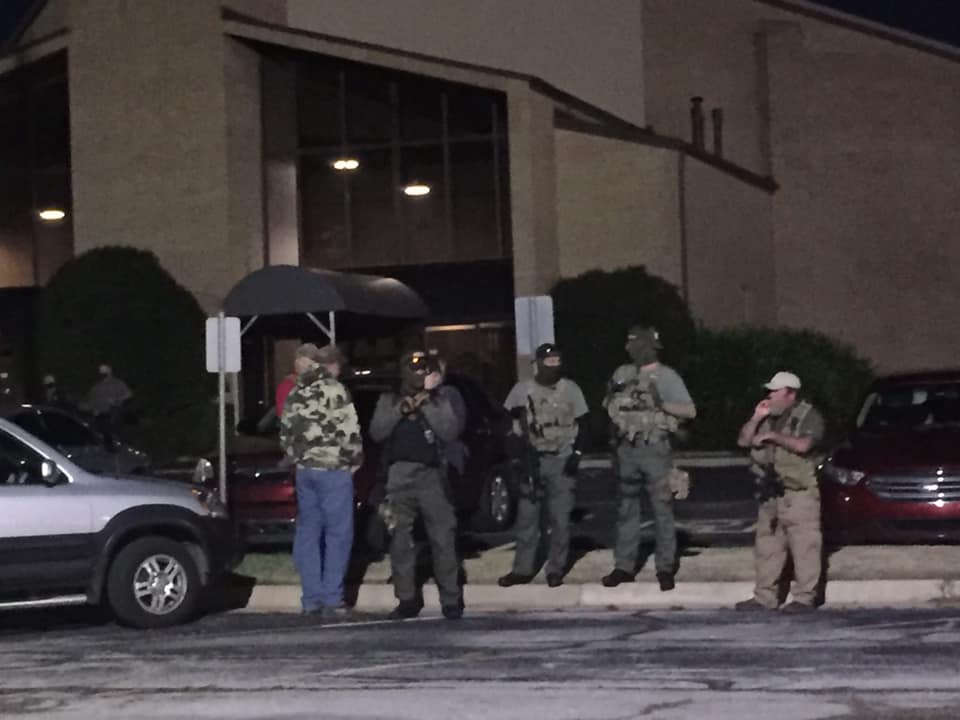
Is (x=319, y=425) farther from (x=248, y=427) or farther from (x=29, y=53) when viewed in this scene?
(x=29, y=53)

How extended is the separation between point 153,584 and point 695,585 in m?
3.82

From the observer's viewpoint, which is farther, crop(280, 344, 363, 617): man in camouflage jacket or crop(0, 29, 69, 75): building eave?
crop(0, 29, 69, 75): building eave

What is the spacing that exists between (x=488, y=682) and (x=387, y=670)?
2.47ft

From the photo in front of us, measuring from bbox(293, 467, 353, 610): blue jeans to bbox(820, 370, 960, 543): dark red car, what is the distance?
3.73 meters

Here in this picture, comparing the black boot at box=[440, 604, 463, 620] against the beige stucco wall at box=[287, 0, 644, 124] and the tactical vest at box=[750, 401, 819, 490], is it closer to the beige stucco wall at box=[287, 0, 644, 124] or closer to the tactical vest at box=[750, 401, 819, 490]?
the tactical vest at box=[750, 401, 819, 490]

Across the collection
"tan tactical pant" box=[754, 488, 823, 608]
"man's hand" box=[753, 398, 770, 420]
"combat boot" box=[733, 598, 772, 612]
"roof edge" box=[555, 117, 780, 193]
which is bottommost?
"combat boot" box=[733, 598, 772, 612]

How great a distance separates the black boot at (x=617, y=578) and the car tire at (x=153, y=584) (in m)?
2.92

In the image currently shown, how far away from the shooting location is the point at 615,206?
30391 mm

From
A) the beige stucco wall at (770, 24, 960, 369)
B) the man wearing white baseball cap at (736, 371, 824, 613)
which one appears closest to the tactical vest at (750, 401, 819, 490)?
the man wearing white baseball cap at (736, 371, 824, 613)

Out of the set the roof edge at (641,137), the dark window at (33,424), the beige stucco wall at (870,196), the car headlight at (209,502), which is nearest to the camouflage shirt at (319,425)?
the car headlight at (209,502)

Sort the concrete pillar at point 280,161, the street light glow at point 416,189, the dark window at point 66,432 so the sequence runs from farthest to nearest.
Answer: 1. the street light glow at point 416,189
2. the concrete pillar at point 280,161
3. the dark window at point 66,432

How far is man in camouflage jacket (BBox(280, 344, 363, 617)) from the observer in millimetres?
11695

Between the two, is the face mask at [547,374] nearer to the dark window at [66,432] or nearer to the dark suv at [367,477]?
the dark suv at [367,477]

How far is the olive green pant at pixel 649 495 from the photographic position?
1196cm
